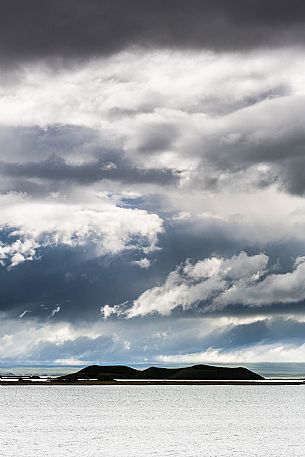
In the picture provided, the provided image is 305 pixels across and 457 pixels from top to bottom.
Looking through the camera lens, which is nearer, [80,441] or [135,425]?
[80,441]

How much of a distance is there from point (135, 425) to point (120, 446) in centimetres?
3493

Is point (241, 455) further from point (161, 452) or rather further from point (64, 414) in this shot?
point (64, 414)

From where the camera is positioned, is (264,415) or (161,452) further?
(264,415)

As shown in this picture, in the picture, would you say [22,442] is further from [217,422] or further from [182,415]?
[182,415]

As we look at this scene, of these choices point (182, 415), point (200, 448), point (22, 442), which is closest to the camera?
point (200, 448)

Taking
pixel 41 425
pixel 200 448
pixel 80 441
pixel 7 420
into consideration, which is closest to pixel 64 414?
pixel 7 420

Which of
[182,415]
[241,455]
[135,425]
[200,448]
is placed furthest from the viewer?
[182,415]

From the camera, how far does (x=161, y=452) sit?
81.9m

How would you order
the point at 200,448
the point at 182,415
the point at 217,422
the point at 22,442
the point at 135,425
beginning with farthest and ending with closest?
the point at 182,415 < the point at 217,422 < the point at 135,425 < the point at 22,442 < the point at 200,448

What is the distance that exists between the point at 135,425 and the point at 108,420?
13710 mm

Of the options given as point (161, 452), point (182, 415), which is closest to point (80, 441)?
point (161, 452)

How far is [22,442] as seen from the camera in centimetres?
9306

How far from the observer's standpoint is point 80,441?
308 feet

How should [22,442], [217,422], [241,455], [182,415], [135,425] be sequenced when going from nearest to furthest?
[241,455] < [22,442] < [135,425] < [217,422] < [182,415]
